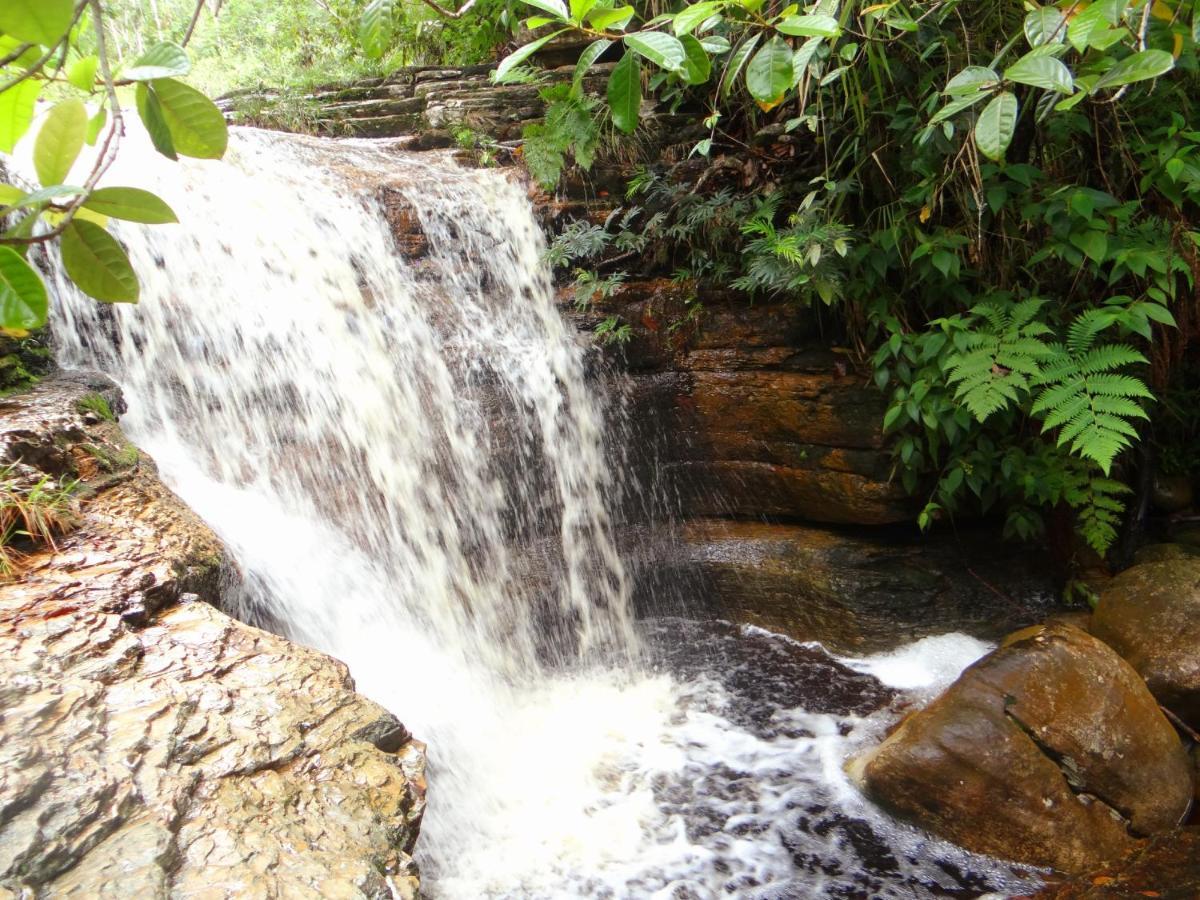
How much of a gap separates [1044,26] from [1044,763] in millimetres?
2790

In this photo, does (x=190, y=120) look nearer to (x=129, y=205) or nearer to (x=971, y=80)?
(x=129, y=205)

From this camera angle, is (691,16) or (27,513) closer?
(691,16)

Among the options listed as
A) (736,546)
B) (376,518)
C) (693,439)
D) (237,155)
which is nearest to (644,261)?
(693,439)

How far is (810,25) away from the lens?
5.79 feet

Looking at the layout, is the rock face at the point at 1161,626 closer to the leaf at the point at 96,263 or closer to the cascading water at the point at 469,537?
the cascading water at the point at 469,537

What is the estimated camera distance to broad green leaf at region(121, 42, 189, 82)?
2.75 ft

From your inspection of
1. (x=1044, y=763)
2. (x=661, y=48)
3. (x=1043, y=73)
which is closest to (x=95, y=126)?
(x=661, y=48)

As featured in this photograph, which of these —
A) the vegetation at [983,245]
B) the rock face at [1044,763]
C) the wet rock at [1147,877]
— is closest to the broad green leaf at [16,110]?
the vegetation at [983,245]

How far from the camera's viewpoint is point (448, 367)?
4.83 meters

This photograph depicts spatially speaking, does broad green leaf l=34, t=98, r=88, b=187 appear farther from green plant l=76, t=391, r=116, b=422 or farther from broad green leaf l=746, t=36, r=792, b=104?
green plant l=76, t=391, r=116, b=422

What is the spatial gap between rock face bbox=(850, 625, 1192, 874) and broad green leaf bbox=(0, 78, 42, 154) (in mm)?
3541

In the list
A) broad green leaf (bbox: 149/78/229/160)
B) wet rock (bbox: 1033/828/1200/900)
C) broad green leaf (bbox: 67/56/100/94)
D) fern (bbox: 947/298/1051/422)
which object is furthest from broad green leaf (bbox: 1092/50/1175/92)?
wet rock (bbox: 1033/828/1200/900)

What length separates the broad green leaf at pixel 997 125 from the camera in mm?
2242

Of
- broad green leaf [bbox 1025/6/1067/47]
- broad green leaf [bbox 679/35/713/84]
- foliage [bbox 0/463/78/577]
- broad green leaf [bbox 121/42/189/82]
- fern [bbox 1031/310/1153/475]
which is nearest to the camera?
broad green leaf [bbox 121/42/189/82]
